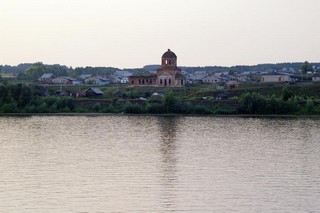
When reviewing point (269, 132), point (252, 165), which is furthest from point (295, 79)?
point (252, 165)

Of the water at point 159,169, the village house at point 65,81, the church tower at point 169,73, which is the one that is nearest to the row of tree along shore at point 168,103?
the church tower at point 169,73

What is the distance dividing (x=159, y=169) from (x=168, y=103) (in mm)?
27062

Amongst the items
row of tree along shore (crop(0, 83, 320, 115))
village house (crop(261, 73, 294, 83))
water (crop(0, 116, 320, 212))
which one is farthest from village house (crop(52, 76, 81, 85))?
water (crop(0, 116, 320, 212))

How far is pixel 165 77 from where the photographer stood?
61.5 meters

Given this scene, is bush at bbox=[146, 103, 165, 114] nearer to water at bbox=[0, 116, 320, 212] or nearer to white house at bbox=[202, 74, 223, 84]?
water at bbox=[0, 116, 320, 212]

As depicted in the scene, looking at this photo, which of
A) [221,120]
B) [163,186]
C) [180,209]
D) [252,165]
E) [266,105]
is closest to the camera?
[180,209]

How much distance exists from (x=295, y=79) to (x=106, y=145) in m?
43.2

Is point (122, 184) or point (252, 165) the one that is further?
point (252, 165)

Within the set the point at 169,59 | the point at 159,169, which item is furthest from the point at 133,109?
the point at 159,169

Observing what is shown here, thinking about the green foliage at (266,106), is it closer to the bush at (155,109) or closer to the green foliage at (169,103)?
the green foliage at (169,103)

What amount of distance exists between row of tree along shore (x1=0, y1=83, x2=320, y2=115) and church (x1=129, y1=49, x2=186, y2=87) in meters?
9.19

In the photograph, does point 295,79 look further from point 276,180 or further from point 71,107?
point 276,180

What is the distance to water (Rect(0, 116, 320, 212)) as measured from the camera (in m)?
15.2

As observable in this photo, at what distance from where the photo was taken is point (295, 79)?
65625 mm
